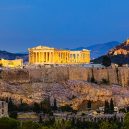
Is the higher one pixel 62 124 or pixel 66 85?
pixel 66 85

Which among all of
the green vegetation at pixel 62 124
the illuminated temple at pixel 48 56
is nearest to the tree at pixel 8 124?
the green vegetation at pixel 62 124

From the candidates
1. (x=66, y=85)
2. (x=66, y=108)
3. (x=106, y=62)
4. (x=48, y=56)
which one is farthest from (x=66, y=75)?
(x=48, y=56)

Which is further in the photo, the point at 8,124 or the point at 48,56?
the point at 48,56

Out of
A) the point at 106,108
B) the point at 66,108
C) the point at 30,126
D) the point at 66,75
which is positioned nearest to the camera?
the point at 30,126

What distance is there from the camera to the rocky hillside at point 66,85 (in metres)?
106

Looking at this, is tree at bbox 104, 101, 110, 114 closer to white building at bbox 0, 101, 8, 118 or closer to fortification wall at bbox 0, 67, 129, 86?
fortification wall at bbox 0, 67, 129, 86

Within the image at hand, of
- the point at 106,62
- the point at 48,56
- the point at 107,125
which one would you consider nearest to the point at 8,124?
the point at 107,125

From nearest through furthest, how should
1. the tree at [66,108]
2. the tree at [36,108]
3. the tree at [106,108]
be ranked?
the tree at [36,108]
the tree at [106,108]
the tree at [66,108]

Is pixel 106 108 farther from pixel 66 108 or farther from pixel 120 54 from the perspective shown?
pixel 120 54

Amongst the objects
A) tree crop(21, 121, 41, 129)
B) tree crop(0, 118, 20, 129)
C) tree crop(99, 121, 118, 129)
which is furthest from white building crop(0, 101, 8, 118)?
tree crop(99, 121, 118, 129)

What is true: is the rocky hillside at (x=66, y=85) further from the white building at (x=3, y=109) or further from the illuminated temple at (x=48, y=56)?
the white building at (x=3, y=109)

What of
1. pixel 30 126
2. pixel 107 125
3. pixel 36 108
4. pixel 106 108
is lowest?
pixel 30 126

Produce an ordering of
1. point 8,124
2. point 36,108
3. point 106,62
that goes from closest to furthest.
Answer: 1. point 8,124
2. point 36,108
3. point 106,62

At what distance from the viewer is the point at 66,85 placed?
111m
